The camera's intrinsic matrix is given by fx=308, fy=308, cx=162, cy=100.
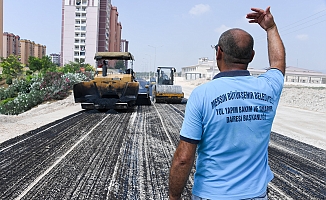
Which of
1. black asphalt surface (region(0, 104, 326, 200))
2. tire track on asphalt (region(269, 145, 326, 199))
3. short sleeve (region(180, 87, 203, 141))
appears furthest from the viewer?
tire track on asphalt (region(269, 145, 326, 199))

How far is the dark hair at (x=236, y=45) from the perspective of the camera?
199cm

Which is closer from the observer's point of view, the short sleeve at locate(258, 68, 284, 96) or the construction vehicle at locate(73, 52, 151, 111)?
the short sleeve at locate(258, 68, 284, 96)

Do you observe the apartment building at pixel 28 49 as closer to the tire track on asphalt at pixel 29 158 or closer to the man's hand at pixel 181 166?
the tire track on asphalt at pixel 29 158

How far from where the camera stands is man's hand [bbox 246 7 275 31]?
2.41m

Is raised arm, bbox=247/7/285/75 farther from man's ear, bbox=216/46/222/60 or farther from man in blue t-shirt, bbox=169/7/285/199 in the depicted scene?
man's ear, bbox=216/46/222/60

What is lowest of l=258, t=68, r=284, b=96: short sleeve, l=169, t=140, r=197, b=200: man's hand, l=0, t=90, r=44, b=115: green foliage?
l=0, t=90, r=44, b=115: green foliage

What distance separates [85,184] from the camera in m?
5.02

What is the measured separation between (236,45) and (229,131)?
56 cm

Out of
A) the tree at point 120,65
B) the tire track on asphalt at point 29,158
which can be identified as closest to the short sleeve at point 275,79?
the tire track on asphalt at point 29,158

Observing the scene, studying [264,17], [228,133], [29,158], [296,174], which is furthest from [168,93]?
[228,133]

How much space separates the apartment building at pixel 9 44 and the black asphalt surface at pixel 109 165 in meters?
109

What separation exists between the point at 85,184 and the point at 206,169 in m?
3.59

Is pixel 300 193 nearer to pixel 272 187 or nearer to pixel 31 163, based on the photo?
pixel 272 187

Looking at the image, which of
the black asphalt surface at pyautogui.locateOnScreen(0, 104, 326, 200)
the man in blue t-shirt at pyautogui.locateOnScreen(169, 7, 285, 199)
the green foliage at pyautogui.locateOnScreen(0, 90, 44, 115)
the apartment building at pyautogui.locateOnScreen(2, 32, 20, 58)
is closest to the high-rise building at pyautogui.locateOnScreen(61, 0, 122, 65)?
the apartment building at pyautogui.locateOnScreen(2, 32, 20, 58)
